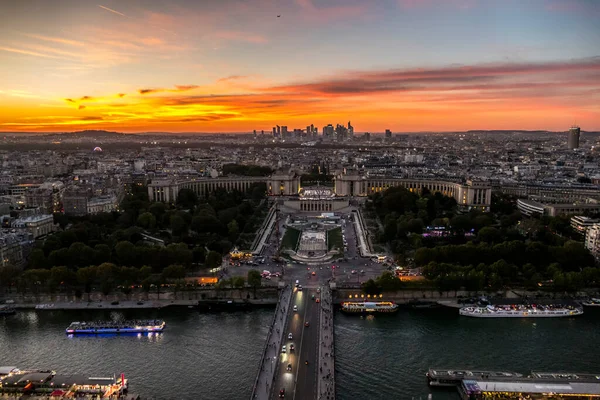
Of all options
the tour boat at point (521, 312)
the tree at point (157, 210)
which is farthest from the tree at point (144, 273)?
the tree at point (157, 210)

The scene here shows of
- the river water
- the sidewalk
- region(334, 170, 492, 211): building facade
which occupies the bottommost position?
the river water

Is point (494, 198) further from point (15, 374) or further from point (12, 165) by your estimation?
point (12, 165)

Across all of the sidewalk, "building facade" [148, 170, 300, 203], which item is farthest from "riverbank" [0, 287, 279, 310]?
"building facade" [148, 170, 300, 203]

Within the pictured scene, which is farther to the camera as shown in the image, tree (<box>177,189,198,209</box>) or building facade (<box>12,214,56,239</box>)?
tree (<box>177,189,198,209</box>)

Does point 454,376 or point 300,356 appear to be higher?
point 300,356

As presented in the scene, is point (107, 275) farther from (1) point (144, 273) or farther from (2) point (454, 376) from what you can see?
(2) point (454, 376)

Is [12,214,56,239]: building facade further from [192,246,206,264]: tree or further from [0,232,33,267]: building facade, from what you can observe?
[192,246,206,264]: tree

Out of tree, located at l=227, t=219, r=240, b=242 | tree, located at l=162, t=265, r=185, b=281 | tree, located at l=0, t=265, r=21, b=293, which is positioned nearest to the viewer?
tree, located at l=0, t=265, r=21, b=293

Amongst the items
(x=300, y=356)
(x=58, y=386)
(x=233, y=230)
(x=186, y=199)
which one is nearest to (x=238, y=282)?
(x=300, y=356)
